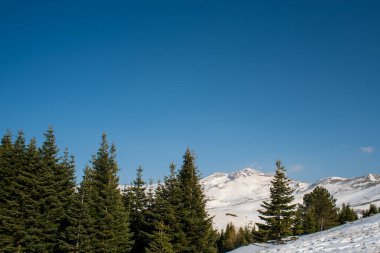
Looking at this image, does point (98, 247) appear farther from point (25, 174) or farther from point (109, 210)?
point (25, 174)

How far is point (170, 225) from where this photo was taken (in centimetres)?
3997

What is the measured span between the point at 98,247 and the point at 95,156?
43.5 ft

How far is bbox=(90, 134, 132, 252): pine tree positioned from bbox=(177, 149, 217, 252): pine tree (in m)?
7.94

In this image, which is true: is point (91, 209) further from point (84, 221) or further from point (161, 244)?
point (161, 244)

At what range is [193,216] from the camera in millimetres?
40375

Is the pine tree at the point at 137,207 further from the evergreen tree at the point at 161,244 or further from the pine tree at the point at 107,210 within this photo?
the evergreen tree at the point at 161,244

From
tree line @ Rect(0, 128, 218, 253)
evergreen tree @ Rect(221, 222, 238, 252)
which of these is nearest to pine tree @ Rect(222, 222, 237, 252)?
evergreen tree @ Rect(221, 222, 238, 252)

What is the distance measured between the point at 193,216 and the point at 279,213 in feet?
37.4

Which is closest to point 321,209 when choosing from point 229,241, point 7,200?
point 229,241

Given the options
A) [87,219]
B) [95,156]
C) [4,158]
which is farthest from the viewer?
[95,156]

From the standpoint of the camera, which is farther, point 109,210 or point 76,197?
point 109,210

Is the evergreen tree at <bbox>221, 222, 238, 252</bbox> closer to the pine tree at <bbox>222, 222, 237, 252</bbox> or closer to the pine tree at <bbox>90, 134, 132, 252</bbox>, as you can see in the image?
the pine tree at <bbox>222, 222, 237, 252</bbox>

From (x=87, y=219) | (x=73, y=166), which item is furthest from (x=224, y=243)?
(x=87, y=219)

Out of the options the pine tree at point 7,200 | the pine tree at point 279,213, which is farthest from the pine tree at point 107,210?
the pine tree at point 279,213
